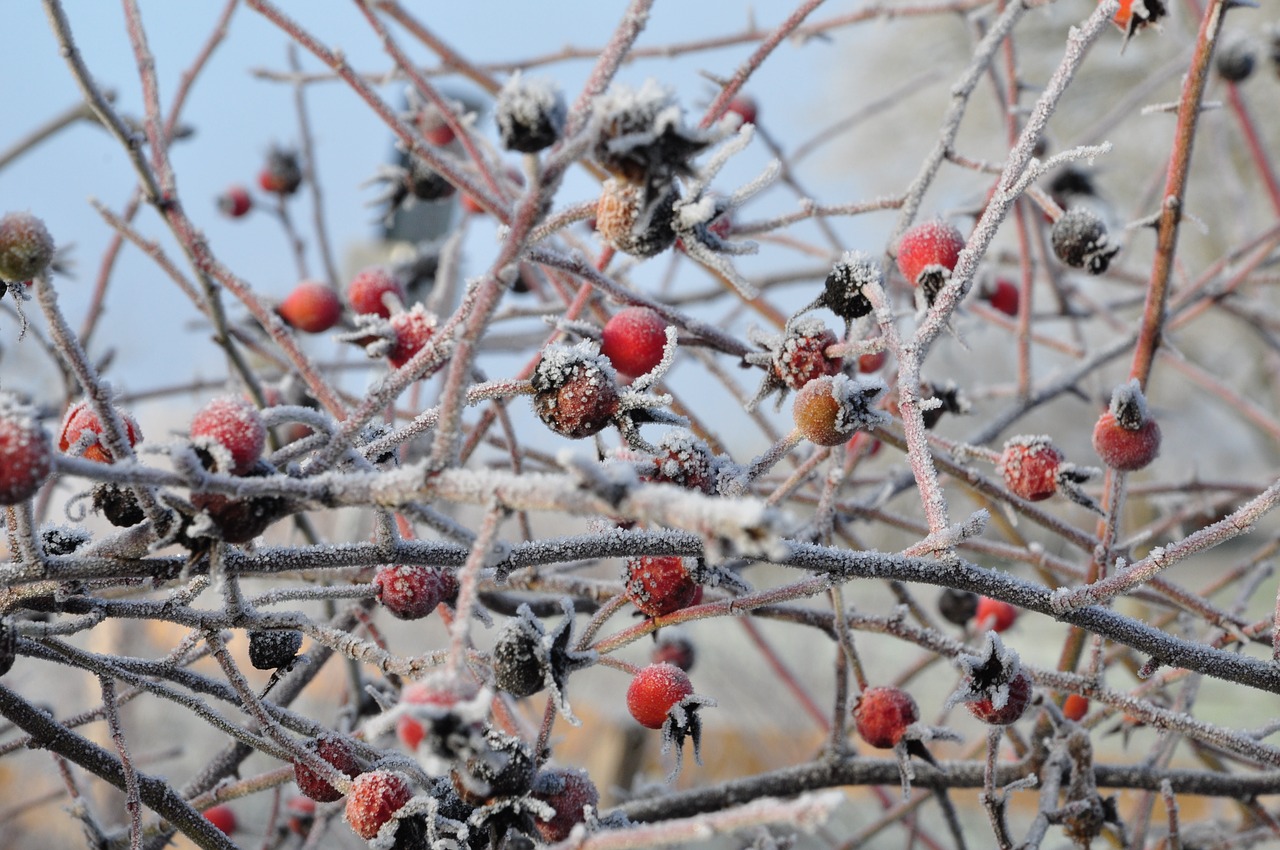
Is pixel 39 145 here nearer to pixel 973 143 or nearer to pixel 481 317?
pixel 481 317

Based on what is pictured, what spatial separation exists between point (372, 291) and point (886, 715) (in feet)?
1.35

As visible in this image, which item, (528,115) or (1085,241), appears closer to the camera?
(528,115)

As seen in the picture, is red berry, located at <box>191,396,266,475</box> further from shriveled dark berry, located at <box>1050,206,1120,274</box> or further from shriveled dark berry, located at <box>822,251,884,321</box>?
shriveled dark berry, located at <box>1050,206,1120,274</box>

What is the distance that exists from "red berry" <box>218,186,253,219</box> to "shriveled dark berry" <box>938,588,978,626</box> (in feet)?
3.06

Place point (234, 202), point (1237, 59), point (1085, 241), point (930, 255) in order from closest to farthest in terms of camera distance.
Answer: point (930, 255), point (1085, 241), point (1237, 59), point (234, 202)

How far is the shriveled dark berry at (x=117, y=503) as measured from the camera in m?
0.38

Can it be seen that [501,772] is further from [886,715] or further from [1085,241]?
[1085,241]

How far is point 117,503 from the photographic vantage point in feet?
1.25

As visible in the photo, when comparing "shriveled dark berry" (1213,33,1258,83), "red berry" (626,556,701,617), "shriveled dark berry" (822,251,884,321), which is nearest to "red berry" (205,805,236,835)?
"red berry" (626,556,701,617)

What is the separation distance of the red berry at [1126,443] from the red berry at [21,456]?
48 cm

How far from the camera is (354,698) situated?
84 centimetres

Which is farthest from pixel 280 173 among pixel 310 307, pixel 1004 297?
pixel 1004 297

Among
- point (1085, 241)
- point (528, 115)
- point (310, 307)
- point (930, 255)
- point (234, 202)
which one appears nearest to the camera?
point (528, 115)

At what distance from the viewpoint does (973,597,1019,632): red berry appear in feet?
2.81
